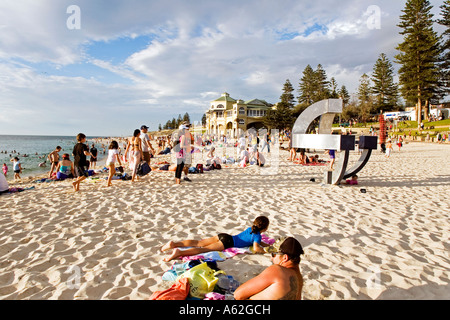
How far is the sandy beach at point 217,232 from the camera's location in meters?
2.67

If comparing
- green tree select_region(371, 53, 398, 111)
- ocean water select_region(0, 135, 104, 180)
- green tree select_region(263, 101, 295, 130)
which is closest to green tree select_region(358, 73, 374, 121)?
green tree select_region(371, 53, 398, 111)

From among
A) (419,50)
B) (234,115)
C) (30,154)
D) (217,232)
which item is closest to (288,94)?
(234,115)

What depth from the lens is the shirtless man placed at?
6.68 ft

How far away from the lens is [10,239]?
12.2 ft

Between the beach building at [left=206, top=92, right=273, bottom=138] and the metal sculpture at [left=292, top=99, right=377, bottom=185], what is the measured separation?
42.6 meters

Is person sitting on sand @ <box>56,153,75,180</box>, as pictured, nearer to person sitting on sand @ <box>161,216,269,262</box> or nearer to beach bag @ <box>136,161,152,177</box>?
beach bag @ <box>136,161,152,177</box>

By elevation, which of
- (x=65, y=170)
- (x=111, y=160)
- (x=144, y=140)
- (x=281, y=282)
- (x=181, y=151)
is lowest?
(x=281, y=282)

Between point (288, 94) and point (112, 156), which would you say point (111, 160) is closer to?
point (112, 156)

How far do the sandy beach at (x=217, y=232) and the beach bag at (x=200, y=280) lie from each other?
36cm

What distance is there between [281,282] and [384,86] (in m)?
67.5

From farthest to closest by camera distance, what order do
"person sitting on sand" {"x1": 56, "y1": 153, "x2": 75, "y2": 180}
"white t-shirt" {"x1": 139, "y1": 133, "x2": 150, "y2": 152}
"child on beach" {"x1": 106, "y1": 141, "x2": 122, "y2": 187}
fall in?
"person sitting on sand" {"x1": 56, "y1": 153, "x2": 75, "y2": 180}
"white t-shirt" {"x1": 139, "y1": 133, "x2": 150, "y2": 152}
"child on beach" {"x1": 106, "y1": 141, "x2": 122, "y2": 187}

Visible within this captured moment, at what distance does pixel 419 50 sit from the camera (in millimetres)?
37438
